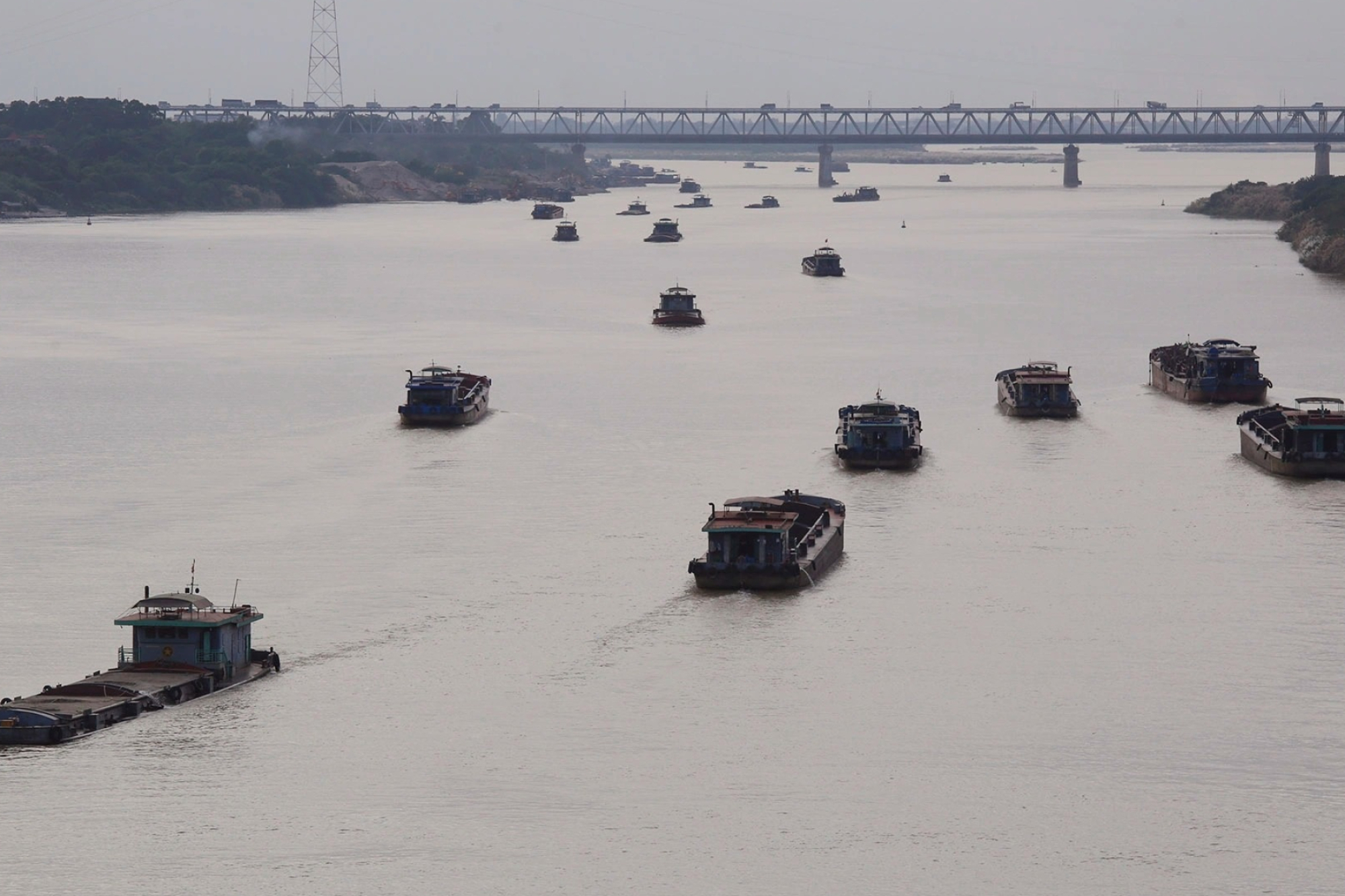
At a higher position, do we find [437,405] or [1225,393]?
[1225,393]

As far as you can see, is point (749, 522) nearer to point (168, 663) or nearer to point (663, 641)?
point (663, 641)

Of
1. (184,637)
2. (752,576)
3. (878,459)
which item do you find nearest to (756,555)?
(752,576)

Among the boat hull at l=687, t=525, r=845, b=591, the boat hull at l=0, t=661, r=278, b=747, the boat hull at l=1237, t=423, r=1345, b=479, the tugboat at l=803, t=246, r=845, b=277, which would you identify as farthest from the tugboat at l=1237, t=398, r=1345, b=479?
the tugboat at l=803, t=246, r=845, b=277

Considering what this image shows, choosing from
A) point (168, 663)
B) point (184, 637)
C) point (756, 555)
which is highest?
point (756, 555)

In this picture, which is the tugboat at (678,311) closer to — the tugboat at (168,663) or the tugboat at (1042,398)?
the tugboat at (1042,398)

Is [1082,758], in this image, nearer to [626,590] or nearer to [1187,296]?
[626,590]

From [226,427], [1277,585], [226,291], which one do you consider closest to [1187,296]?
[226,291]
